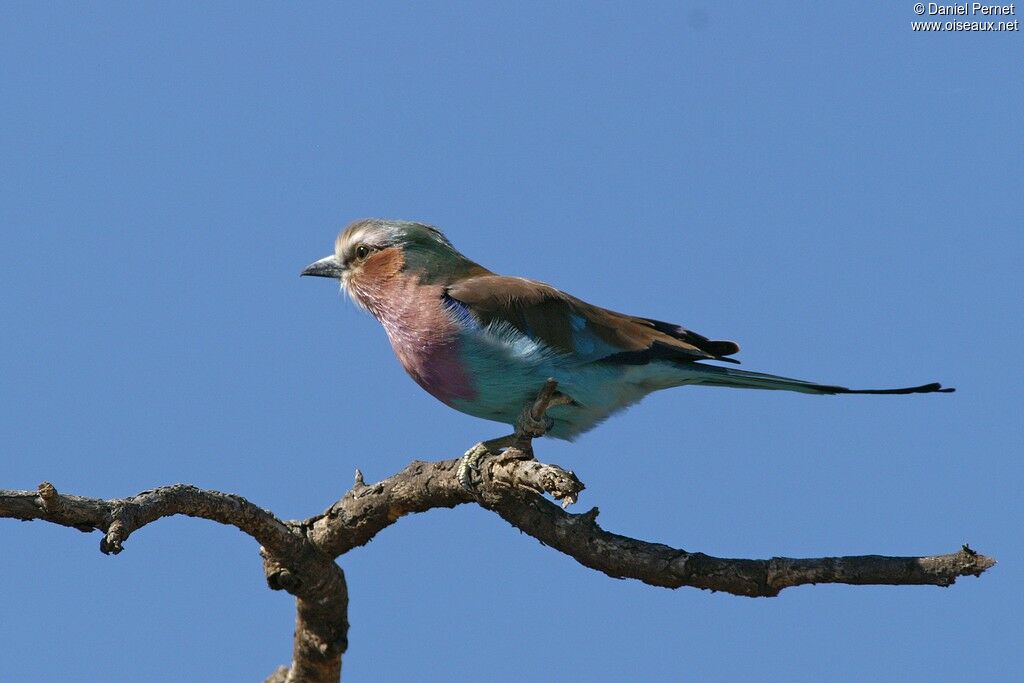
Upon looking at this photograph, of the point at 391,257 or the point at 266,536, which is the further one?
the point at 391,257

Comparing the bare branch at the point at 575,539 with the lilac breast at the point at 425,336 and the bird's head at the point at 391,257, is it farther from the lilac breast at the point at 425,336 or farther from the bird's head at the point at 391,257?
the bird's head at the point at 391,257

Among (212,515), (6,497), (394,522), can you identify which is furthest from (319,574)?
(6,497)

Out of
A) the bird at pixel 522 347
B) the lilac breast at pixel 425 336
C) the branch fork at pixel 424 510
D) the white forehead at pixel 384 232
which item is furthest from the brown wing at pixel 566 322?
the white forehead at pixel 384 232

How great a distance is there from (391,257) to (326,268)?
0.51m

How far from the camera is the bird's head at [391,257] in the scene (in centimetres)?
595

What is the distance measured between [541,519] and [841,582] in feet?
4.05

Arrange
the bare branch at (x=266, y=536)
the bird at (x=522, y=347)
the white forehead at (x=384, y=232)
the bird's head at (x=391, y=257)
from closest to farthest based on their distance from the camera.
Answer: the bare branch at (x=266, y=536), the bird at (x=522, y=347), the bird's head at (x=391, y=257), the white forehead at (x=384, y=232)

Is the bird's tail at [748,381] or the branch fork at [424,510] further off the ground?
the bird's tail at [748,381]

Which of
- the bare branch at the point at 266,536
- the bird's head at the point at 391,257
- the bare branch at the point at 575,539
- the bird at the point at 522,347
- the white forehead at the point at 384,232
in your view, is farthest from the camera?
the white forehead at the point at 384,232

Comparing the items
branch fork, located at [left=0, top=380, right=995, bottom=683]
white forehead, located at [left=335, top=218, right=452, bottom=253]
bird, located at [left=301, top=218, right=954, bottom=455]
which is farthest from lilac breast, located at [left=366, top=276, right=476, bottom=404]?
branch fork, located at [left=0, top=380, right=995, bottom=683]

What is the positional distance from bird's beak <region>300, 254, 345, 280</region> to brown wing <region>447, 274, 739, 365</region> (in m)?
0.87

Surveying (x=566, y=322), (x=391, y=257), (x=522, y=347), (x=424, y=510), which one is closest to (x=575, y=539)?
(x=424, y=510)

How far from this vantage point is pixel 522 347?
543 cm

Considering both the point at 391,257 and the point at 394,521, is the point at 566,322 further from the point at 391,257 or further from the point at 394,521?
the point at 394,521
